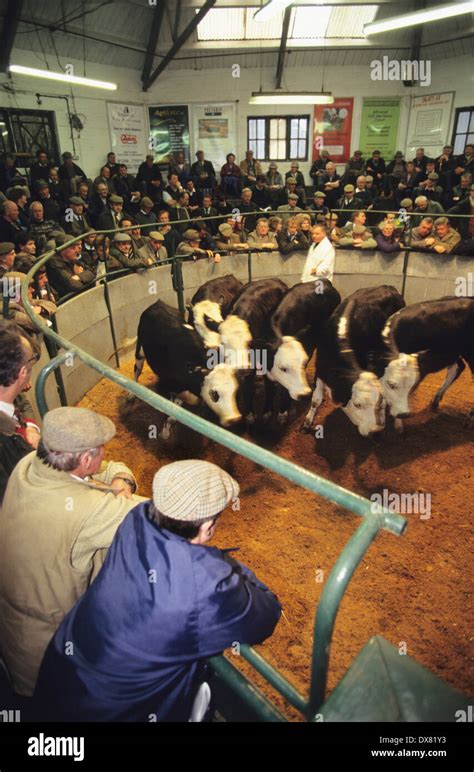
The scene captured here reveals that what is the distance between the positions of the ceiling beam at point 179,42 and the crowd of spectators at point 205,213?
2505 millimetres

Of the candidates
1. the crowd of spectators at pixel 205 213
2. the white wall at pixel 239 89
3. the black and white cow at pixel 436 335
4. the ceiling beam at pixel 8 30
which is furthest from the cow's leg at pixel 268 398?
the white wall at pixel 239 89

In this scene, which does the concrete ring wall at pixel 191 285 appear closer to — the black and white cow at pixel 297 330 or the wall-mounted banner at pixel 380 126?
the black and white cow at pixel 297 330

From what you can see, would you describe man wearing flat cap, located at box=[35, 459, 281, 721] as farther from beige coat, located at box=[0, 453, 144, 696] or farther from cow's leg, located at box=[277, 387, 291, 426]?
cow's leg, located at box=[277, 387, 291, 426]

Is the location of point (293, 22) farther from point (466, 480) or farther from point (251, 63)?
point (466, 480)

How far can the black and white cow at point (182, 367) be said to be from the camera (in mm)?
5207

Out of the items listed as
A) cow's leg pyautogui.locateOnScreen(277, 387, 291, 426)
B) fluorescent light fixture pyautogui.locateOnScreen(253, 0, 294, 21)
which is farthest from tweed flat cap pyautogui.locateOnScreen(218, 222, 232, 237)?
cow's leg pyautogui.locateOnScreen(277, 387, 291, 426)

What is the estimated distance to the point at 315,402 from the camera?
5.68 metres

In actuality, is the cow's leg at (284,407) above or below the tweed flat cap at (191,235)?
below

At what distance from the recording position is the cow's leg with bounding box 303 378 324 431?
5.65 meters

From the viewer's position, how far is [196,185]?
42.8 ft

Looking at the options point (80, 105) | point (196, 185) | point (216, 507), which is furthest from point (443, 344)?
point (80, 105)

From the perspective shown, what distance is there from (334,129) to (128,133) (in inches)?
244

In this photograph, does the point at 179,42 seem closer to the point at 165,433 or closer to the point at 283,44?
the point at 283,44

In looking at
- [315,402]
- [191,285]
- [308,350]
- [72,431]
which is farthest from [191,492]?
[191,285]
